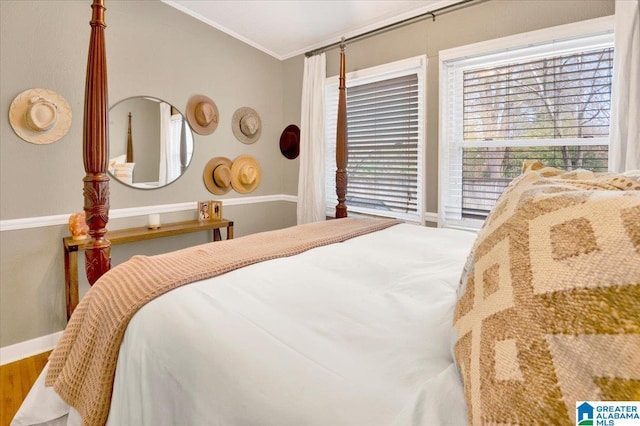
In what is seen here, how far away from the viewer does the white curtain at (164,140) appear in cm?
315

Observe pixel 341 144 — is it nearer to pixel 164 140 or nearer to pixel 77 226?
pixel 164 140

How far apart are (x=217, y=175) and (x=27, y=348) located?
1.98m

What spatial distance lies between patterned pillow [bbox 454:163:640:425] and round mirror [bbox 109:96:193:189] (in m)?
3.06

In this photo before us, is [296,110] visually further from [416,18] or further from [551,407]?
[551,407]

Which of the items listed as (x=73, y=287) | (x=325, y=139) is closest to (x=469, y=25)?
(x=325, y=139)

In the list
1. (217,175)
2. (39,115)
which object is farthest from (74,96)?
(217,175)

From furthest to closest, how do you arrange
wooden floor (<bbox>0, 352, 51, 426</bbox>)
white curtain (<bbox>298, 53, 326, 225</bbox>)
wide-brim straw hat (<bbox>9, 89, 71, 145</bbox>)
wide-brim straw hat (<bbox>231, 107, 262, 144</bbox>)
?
1. wide-brim straw hat (<bbox>231, 107, 262, 144</bbox>)
2. white curtain (<bbox>298, 53, 326, 225</bbox>)
3. wide-brim straw hat (<bbox>9, 89, 71, 145</bbox>)
4. wooden floor (<bbox>0, 352, 51, 426</bbox>)

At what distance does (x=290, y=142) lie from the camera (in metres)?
4.03

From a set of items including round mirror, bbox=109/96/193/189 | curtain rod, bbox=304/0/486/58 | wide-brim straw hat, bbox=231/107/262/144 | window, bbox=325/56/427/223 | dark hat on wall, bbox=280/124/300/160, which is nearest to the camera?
curtain rod, bbox=304/0/486/58

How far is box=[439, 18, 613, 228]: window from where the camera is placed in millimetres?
2248

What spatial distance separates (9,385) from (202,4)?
3.15 m

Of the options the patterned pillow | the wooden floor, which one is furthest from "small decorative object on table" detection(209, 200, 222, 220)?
the patterned pillow

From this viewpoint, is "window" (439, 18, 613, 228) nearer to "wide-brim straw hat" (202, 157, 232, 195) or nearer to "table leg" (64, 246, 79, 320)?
"wide-brim straw hat" (202, 157, 232, 195)

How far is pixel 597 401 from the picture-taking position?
0.39 metres
